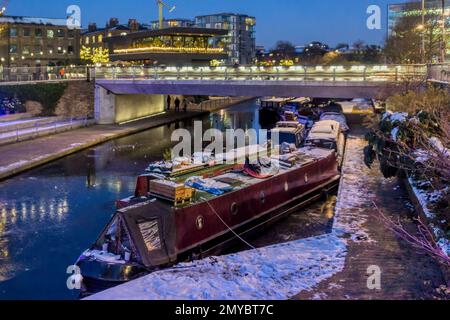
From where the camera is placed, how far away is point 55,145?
32312 millimetres

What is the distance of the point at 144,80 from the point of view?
42.5 metres

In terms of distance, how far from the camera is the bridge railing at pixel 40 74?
4534 cm

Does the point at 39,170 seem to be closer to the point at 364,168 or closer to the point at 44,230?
the point at 44,230

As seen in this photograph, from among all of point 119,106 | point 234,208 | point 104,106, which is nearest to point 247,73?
point 104,106

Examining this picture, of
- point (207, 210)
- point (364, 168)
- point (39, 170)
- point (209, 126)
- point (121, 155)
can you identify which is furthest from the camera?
point (209, 126)

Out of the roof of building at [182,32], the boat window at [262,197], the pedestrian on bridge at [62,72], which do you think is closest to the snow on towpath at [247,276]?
the boat window at [262,197]

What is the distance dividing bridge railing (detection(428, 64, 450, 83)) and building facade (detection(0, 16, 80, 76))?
254ft

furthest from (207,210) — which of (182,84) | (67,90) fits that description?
(67,90)

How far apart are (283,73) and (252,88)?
7.89 feet

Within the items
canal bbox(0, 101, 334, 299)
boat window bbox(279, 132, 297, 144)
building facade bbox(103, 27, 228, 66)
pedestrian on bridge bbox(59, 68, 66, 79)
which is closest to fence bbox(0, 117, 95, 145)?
canal bbox(0, 101, 334, 299)

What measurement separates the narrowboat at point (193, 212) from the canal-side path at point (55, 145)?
11.4 m

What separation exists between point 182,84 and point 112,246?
1116 inches

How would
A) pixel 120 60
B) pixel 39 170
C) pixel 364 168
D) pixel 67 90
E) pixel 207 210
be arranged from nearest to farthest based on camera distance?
pixel 207 210 < pixel 364 168 < pixel 39 170 < pixel 67 90 < pixel 120 60

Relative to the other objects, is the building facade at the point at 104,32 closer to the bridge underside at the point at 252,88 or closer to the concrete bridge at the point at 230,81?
the concrete bridge at the point at 230,81
